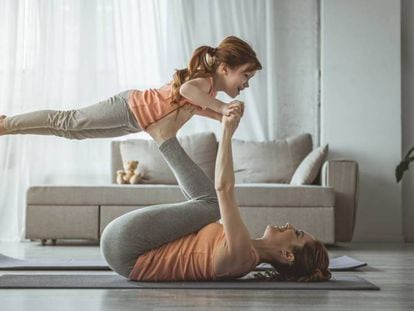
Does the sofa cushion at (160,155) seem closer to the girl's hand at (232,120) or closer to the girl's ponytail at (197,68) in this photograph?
the girl's ponytail at (197,68)

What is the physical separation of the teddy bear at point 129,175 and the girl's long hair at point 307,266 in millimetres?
3106

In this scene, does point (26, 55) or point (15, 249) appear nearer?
point (15, 249)

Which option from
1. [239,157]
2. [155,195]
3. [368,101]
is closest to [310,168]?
[239,157]

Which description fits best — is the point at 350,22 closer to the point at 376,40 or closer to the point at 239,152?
the point at 376,40

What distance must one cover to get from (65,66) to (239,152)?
1.66 meters

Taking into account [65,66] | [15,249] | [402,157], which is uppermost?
[65,66]

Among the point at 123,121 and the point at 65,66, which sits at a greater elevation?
the point at 65,66

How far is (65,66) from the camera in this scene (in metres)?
7.02

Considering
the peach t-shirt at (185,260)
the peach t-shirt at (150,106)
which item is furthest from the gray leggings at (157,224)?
the peach t-shirt at (150,106)

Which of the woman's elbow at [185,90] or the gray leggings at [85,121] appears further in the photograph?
the gray leggings at [85,121]

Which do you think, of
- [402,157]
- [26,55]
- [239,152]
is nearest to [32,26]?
[26,55]

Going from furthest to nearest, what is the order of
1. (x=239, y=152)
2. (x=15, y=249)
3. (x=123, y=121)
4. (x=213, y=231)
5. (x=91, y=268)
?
(x=239, y=152)
(x=15, y=249)
(x=91, y=268)
(x=123, y=121)
(x=213, y=231)

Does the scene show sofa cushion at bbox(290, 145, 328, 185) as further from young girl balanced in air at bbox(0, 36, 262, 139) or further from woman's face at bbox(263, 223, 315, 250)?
woman's face at bbox(263, 223, 315, 250)

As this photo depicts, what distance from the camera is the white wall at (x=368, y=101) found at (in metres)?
6.82
